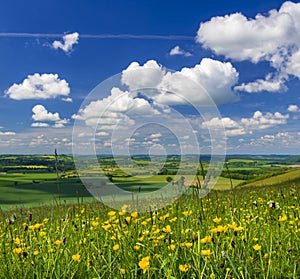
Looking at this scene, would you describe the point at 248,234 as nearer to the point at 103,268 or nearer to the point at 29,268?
the point at 103,268

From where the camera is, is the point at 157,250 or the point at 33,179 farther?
the point at 33,179

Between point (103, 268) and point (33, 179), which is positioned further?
point (33, 179)

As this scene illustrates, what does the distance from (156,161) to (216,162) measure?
8.43ft

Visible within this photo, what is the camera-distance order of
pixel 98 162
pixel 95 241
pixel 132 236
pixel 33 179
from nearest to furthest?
pixel 132 236 → pixel 95 241 → pixel 98 162 → pixel 33 179

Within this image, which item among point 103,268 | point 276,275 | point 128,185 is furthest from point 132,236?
point 128,185

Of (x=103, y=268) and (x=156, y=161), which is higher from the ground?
(x=156, y=161)

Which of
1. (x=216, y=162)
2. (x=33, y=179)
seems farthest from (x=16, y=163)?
(x=216, y=162)

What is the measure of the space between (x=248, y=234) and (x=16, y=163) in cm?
5524

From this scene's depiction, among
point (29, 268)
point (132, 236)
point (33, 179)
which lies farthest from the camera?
point (33, 179)

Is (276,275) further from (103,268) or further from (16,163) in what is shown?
(16,163)

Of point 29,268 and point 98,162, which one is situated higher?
point 98,162

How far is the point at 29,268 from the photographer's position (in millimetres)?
3059

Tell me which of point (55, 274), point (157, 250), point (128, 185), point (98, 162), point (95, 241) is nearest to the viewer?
point (55, 274)

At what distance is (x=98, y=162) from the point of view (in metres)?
7.42
